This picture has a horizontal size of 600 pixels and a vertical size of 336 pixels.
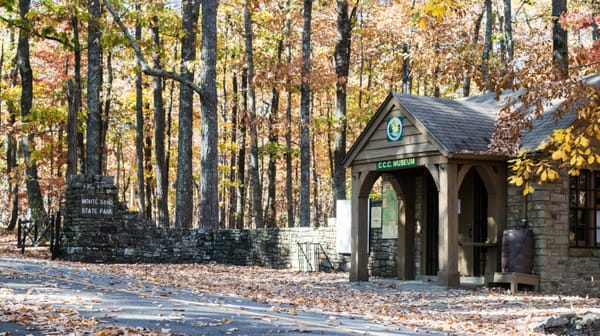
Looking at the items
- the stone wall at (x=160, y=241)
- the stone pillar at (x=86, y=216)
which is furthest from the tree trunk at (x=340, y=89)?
the stone pillar at (x=86, y=216)

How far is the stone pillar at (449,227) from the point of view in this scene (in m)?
16.0

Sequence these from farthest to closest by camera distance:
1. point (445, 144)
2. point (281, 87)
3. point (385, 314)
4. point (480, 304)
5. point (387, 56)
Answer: point (387, 56)
point (281, 87)
point (445, 144)
point (480, 304)
point (385, 314)

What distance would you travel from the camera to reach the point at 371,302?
13742 mm

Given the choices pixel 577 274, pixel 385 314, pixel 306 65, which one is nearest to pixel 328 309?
pixel 385 314

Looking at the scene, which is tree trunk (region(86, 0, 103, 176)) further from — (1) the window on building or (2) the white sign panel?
(1) the window on building

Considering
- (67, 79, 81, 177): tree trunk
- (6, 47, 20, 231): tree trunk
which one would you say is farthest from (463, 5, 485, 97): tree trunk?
(6, 47, 20, 231): tree trunk

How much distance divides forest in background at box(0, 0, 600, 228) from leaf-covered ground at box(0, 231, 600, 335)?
116 inches

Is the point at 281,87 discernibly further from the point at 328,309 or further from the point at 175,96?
the point at 328,309

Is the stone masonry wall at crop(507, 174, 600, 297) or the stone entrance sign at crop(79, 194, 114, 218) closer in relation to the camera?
the stone masonry wall at crop(507, 174, 600, 297)

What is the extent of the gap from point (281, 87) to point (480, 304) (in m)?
17.4

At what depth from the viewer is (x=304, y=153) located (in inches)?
1033

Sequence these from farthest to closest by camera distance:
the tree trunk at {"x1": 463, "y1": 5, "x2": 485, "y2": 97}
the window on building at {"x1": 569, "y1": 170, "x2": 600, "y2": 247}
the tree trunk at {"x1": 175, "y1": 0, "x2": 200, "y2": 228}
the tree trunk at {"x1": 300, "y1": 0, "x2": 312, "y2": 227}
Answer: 1. the tree trunk at {"x1": 463, "y1": 5, "x2": 485, "y2": 97}
2. the tree trunk at {"x1": 300, "y1": 0, "x2": 312, "y2": 227}
3. the tree trunk at {"x1": 175, "y1": 0, "x2": 200, "y2": 228}
4. the window on building at {"x1": 569, "y1": 170, "x2": 600, "y2": 247}

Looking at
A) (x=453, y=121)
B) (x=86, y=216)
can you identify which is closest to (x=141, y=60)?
(x=86, y=216)

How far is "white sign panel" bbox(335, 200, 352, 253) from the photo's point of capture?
20.0 meters
